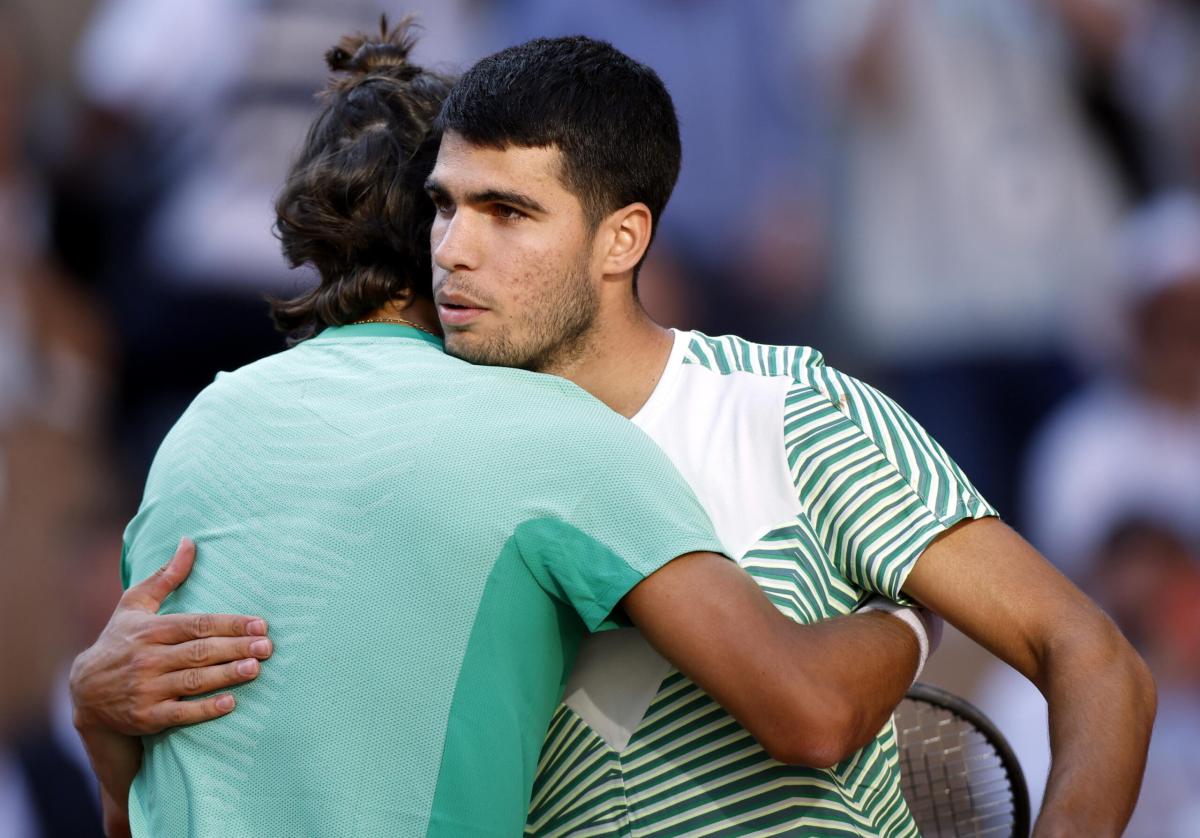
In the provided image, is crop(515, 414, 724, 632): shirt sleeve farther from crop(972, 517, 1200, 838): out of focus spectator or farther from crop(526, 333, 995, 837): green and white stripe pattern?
crop(972, 517, 1200, 838): out of focus spectator

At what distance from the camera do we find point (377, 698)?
198cm

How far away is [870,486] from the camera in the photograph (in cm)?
224

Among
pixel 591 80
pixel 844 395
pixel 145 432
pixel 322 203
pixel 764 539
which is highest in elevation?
pixel 591 80

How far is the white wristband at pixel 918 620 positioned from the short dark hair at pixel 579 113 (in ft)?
2.50

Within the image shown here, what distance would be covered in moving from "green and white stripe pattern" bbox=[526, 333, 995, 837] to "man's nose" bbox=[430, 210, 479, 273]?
1.74 ft

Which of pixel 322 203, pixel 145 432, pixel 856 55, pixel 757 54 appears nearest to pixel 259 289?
pixel 145 432

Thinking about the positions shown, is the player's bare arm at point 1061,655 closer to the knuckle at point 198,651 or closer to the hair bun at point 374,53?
the knuckle at point 198,651

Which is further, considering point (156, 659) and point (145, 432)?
point (145, 432)

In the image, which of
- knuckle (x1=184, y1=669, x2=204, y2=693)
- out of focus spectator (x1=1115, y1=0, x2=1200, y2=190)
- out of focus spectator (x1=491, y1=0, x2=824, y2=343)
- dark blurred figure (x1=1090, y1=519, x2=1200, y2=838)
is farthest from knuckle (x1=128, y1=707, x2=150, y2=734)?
out of focus spectator (x1=1115, y1=0, x2=1200, y2=190)

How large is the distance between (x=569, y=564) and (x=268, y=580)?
0.43 metres

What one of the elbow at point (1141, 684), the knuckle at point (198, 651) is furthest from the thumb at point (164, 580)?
the elbow at point (1141, 684)

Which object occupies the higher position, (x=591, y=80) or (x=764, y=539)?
(x=591, y=80)

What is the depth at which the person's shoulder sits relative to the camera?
2387mm

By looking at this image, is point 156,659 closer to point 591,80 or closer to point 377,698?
point 377,698
